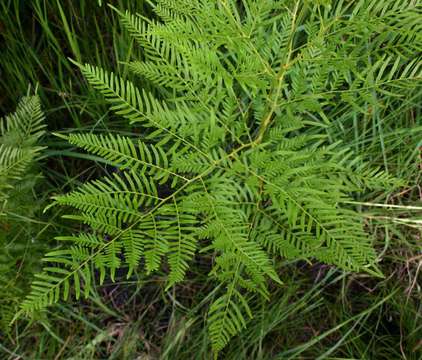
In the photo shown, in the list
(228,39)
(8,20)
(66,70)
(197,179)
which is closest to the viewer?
(228,39)

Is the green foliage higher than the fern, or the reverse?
the fern

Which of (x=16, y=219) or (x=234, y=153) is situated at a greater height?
(x=234, y=153)

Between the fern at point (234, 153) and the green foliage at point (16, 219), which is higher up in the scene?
the fern at point (234, 153)

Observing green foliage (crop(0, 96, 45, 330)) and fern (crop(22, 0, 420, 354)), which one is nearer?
fern (crop(22, 0, 420, 354))

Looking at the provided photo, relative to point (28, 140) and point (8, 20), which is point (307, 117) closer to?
point (28, 140)

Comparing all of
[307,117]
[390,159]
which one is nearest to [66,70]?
[307,117]

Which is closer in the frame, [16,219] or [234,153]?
[234,153]

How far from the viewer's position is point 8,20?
56.8 inches

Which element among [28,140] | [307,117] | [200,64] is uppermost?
[200,64]

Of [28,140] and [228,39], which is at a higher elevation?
[228,39]

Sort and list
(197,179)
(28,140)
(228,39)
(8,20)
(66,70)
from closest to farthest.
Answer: (228,39), (197,179), (28,140), (8,20), (66,70)

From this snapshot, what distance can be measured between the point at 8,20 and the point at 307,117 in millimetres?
952

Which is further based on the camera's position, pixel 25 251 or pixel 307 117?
pixel 307 117

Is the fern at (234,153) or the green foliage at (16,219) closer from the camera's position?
the fern at (234,153)
